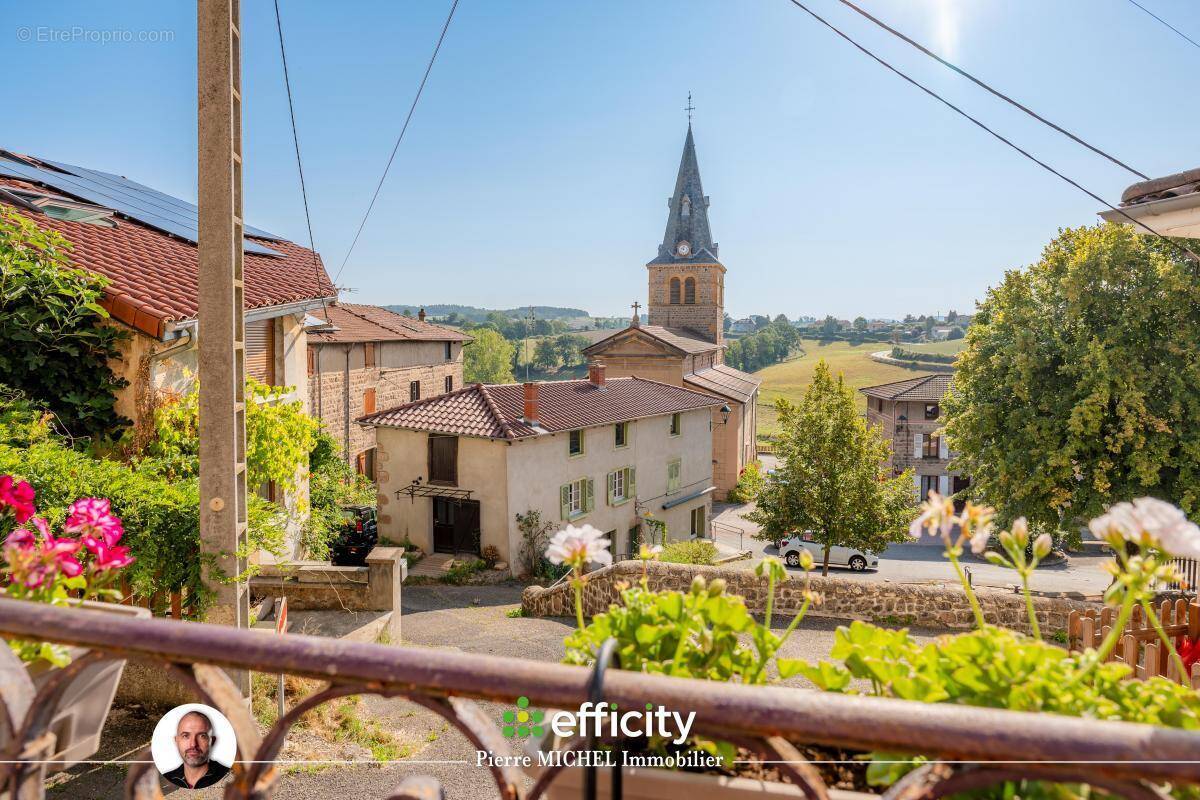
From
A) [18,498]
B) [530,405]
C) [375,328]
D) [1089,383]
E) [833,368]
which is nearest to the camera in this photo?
[18,498]

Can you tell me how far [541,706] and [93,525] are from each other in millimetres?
1605

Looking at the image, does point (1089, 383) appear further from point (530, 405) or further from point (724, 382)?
point (724, 382)

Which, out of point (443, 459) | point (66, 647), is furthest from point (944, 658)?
point (443, 459)

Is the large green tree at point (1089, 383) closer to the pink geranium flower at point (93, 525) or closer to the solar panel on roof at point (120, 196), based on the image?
the solar panel on roof at point (120, 196)

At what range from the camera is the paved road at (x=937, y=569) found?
24172 millimetres

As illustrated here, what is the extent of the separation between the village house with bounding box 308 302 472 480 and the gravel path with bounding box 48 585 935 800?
43.6 ft

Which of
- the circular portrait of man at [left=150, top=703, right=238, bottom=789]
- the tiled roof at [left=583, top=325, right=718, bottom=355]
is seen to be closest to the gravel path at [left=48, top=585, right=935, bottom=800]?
the circular portrait of man at [left=150, top=703, right=238, bottom=789]

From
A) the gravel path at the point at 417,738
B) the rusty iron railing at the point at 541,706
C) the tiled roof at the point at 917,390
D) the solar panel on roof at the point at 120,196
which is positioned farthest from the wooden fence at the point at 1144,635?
the tiled roof at the point at 917,390

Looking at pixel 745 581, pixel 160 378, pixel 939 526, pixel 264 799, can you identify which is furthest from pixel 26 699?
pixel 745 581

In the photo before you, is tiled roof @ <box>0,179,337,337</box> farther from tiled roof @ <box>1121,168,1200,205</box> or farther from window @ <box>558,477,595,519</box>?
window @ <box>558,477,595,519</box>

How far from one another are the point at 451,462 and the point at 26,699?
19.8m

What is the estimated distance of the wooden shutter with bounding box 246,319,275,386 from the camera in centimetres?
982

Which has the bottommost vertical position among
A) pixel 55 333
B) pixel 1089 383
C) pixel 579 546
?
pixel 579 546

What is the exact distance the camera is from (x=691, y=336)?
5116 centimetres
